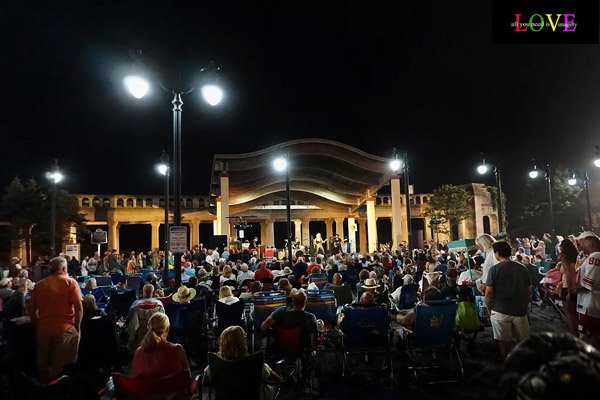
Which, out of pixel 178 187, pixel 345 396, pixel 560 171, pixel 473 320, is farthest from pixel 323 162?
pixel 560 171

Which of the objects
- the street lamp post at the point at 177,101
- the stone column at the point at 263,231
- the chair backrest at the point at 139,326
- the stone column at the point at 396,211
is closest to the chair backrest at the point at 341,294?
the street lamp post at the point at 177,101

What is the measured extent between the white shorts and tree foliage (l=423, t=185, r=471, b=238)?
96.4 feet

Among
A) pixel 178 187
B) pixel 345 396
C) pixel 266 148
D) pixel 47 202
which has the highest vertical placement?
pixel 266 148

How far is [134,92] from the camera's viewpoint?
754cm

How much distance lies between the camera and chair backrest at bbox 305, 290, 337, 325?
6.72 metres

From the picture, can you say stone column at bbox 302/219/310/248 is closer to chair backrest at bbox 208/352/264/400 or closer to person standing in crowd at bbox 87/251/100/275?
person standing in crowd at bbox 87/251/100/275

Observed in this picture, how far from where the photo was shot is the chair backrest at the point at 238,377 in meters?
3.10

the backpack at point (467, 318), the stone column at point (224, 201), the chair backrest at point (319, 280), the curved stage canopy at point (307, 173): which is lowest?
the backpack at point (467, 318)

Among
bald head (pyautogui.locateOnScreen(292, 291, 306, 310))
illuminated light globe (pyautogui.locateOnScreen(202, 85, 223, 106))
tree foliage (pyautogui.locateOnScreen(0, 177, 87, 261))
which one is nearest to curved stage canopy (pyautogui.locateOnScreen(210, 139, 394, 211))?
illuminated light globe (pyautogui.locateOnScreen(202, 85, 223, 106))

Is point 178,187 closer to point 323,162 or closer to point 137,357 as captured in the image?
point 137,357

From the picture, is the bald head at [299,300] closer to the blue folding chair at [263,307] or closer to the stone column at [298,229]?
the blue folding chair at [263,307]

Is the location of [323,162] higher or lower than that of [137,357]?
higher

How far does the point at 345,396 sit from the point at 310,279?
211 inches

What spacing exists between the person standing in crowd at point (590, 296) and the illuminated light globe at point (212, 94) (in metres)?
6.91
